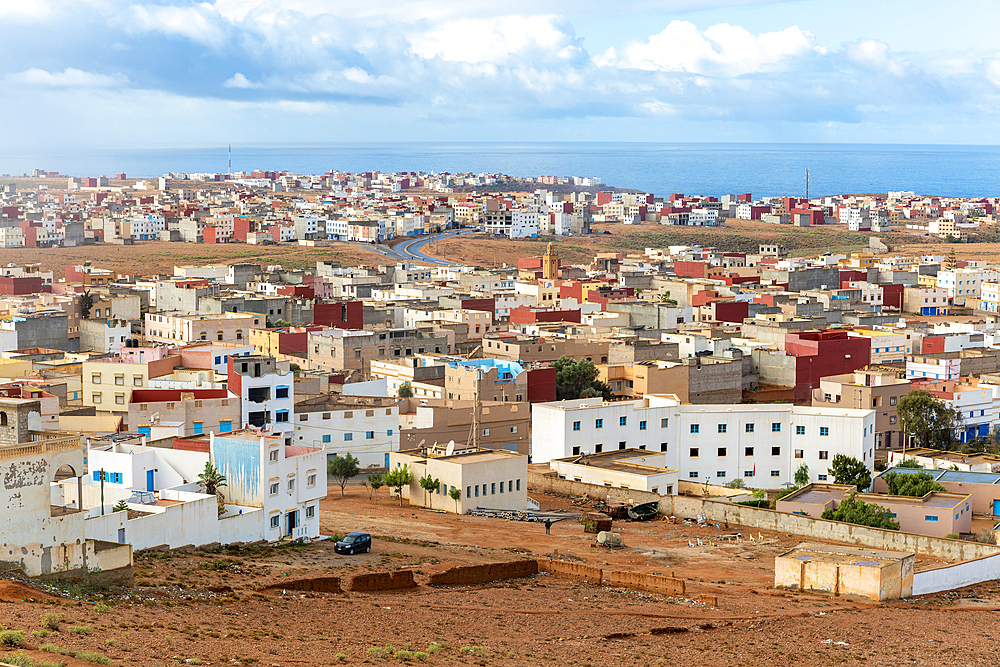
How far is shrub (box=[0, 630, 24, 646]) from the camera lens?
49.8 feet

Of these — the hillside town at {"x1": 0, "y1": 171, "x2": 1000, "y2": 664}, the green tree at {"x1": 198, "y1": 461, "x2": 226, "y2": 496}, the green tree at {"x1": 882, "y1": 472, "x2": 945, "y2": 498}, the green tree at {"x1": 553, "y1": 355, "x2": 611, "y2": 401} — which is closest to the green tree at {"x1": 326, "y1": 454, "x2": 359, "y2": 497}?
the hillside town at {"x1": 0, "y1": 171, "x2": 1000, "y2": 664}

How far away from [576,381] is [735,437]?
9051 mm

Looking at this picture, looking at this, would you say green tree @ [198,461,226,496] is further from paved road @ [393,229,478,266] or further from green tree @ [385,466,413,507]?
paved road @ [393,229,478,266]

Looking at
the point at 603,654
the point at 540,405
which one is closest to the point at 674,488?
the point at 540,405

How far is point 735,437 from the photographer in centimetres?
3756

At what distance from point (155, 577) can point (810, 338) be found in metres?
36.8

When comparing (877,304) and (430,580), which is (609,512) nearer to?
(430,580)

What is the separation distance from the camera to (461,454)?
3228 cm

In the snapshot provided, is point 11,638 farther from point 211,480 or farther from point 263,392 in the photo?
point 263,392

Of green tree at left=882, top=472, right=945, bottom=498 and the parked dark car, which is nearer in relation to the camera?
the parked dark car

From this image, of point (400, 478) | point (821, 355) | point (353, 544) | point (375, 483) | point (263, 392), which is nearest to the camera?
point (353, 544)

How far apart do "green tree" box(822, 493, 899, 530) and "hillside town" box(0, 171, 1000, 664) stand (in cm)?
6

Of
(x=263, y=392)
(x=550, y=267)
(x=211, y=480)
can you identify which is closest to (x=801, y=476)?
(x=263, y=392)

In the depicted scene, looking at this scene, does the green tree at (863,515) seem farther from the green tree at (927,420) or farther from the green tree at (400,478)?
the green tree at (927,420)
